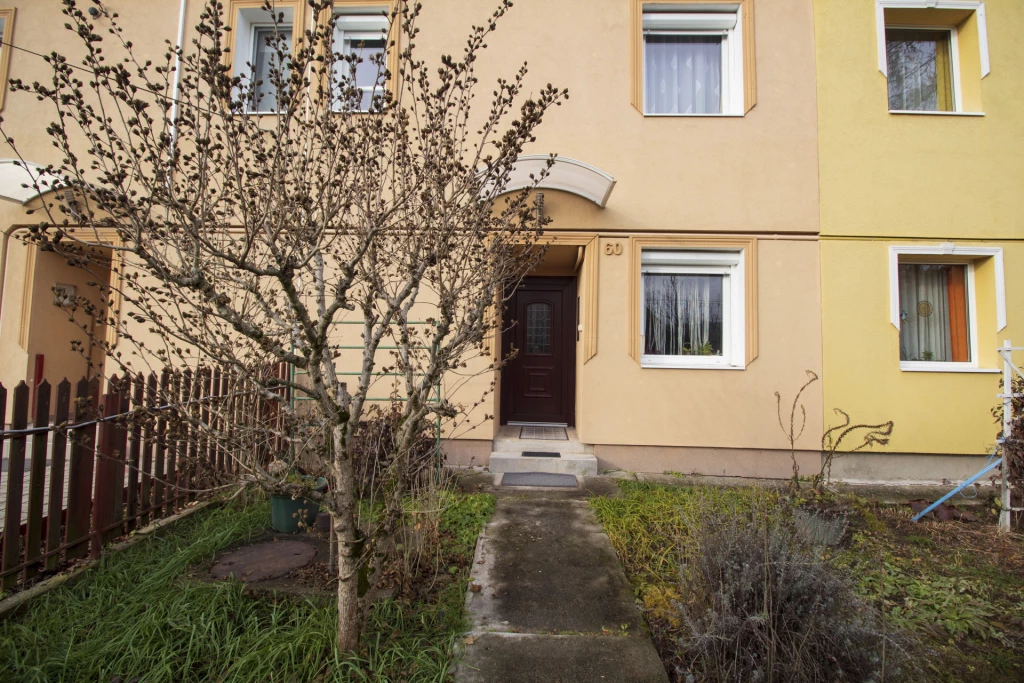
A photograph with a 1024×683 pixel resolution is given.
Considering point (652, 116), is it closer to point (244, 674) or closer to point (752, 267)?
point (752, 267)

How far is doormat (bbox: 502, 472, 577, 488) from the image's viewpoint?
16.0 ft

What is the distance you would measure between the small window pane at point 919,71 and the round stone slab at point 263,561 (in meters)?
7.98

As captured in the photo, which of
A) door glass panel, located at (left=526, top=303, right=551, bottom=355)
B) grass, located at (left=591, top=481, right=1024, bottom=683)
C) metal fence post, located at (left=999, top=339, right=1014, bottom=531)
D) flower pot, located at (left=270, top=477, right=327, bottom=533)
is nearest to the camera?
grass, located at (left=591, top=481, right=1024, bottom=683)

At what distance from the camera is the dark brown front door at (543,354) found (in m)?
6.96

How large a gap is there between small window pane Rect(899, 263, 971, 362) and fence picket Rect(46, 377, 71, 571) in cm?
776

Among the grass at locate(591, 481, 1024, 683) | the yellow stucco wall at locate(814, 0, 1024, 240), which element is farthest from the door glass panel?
the yellow stucco wall at locate(814, 0, 1024, 240)

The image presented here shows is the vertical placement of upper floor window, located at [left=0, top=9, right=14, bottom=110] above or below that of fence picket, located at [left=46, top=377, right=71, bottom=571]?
above

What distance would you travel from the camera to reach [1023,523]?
4.07m

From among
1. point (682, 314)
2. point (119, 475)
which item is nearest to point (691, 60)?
point (682, 314)

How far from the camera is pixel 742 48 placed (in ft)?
18.9

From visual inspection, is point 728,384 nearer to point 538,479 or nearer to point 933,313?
point 538,479

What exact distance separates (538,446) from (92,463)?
397cm

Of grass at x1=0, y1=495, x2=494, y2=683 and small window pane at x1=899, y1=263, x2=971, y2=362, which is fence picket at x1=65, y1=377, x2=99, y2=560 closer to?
grass at x1=0, y1=495, x2=494, y2=683

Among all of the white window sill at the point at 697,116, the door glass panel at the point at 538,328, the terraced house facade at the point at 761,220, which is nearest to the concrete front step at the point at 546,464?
the terraced house facade at the point at 761,220
